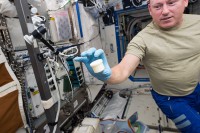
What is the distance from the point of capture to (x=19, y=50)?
1.71 metres

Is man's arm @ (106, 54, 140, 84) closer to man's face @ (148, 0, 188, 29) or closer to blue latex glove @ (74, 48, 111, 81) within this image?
blue latex glove @ (74, 48, 111, 81)

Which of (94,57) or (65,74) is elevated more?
(94,57)

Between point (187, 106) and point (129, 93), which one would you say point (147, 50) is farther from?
point (129, 93)

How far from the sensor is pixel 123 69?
113 centimetres

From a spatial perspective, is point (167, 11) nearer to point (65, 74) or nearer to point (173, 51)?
point (173, 51)

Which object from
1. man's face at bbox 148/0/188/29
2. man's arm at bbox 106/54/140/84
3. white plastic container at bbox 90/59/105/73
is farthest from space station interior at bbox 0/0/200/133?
man's face at bbox 148/0/188/29

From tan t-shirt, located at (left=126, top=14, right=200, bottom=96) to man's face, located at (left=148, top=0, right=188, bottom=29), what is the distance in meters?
0.10

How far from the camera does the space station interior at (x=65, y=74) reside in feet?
4.39

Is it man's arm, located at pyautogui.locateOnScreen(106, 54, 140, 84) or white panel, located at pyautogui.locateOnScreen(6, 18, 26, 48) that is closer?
man's arm, located at pyautogui.locateOnScreen(106, 54, 140, 84)

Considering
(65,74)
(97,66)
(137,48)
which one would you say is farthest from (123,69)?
(65,74)

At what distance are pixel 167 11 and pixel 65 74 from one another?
66.1 inches

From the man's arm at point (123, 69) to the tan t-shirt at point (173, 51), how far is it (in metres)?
0.11

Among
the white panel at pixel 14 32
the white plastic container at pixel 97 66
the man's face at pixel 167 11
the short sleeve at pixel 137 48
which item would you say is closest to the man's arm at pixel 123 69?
the short sleeve at pixel 137 48

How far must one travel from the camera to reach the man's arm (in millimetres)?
1013
